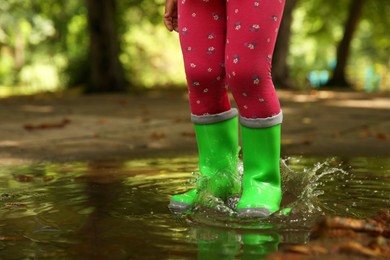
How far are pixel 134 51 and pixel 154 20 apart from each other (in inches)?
180

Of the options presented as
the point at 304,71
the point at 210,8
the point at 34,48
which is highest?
the point at 210,8

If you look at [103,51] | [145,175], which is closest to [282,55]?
[103,51]

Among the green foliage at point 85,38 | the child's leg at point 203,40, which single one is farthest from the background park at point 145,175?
the green foliage at point 85,38

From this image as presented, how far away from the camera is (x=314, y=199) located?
312cm

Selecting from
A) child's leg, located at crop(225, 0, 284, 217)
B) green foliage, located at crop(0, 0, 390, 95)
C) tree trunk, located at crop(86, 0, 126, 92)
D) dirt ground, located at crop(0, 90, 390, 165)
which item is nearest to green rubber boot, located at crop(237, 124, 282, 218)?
child's leg, located at crop(225, 0, 284, 217)

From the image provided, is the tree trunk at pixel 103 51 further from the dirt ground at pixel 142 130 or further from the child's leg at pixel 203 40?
the child's leg at pixel 203 40

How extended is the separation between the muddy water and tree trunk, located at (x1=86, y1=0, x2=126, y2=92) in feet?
30.6

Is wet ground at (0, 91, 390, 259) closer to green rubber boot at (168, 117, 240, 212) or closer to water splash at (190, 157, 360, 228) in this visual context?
water splash at (190, 157, 360, 228)

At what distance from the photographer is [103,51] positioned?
45.3ft

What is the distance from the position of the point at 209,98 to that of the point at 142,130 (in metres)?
3.60

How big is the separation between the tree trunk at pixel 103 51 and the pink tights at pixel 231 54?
10.5 m

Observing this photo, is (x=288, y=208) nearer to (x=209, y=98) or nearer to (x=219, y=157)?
(x=219, y=157)

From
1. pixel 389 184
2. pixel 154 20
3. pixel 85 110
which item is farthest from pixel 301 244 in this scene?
pixel 154 20

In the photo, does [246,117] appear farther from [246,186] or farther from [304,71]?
[304,71]
